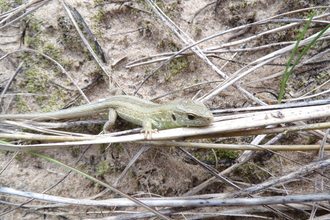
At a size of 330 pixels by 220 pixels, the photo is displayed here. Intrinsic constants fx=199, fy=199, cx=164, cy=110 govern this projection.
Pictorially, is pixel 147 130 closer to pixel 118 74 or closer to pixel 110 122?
pixel 110 122

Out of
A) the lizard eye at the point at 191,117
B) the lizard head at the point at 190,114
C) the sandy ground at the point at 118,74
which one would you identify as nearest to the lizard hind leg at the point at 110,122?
the sandy ground at the point at 118,74

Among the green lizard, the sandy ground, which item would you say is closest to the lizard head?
the green lizard

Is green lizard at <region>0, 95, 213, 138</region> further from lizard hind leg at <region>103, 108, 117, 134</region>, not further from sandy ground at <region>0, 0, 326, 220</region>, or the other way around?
sandy ground at <region>0, 0, 326, 220</region>

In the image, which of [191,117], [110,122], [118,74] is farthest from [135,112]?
[191,117]

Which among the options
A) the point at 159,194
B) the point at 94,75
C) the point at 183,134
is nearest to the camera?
the point at 183,134

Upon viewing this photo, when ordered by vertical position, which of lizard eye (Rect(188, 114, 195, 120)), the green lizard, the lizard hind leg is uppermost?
lizard eye (Rect(188, 114, 195, 120))

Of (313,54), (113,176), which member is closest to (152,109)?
(113,176)

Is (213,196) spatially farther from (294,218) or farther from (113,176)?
(113,176)
